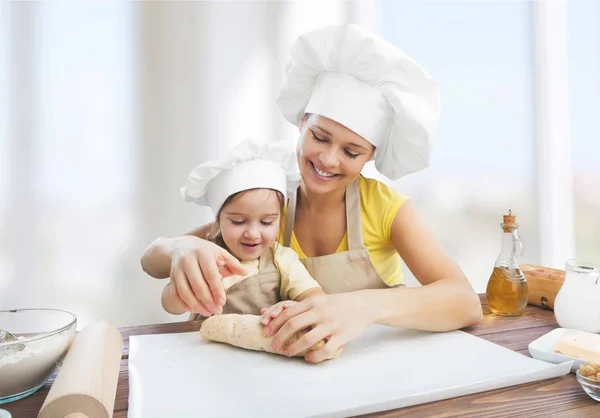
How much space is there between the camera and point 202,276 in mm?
926

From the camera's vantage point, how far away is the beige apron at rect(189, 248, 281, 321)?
3.92ft

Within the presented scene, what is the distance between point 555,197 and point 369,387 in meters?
2.27

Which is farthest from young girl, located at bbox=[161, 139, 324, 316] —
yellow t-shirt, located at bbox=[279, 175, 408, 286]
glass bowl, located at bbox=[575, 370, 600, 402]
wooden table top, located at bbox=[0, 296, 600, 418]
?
glass bowl, located at bbox=[575, 370, 600, 402]

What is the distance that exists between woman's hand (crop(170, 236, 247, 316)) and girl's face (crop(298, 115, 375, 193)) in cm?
37

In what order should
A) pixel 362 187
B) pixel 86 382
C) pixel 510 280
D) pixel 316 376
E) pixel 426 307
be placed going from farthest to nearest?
1. pixel 362 187
2. pixel 510 280
3. pixel 426 307
4. pixel 316 376
5. pixel 86 382

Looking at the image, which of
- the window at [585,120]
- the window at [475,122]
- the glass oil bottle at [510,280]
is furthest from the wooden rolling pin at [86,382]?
the window at [585,120]

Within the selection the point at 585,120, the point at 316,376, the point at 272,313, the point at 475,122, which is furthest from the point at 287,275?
the point at 585,120

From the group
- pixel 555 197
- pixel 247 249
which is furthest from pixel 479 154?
pixel 247 249

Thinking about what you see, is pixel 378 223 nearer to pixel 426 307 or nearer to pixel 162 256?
pixel 426 307

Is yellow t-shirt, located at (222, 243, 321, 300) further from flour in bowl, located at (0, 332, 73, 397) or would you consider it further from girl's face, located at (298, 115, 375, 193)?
flour in bowl, located at (0, 332, 73, 397)

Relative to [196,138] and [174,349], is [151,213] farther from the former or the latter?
[174,349]

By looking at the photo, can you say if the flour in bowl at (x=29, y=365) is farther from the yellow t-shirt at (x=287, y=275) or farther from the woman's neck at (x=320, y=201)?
the woman's neck at (x=320, y=201)

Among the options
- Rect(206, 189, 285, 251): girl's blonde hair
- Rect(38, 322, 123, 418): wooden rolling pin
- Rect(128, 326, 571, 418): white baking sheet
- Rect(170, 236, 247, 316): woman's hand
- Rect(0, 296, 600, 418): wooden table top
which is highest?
Rect(206, 189, 285, 251): girl's blonde hair

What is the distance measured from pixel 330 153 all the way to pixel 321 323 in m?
0.45
